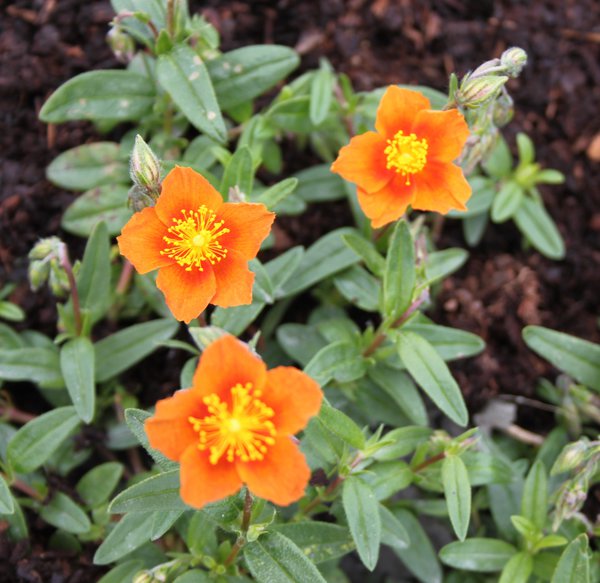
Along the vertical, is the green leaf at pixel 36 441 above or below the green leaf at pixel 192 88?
below

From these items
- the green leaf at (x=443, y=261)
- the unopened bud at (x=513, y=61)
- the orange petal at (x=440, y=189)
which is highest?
the unopened bud at (x=513, y=61)

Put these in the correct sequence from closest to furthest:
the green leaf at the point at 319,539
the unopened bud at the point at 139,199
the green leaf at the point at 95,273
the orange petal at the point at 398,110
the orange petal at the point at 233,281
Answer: the orange petal at the point at 233,281, the unopened bud at the point at 139,199, the green leaf at the point at 319,539, the orange petal at the point at 398,110, the green leaf at the point at 95,273

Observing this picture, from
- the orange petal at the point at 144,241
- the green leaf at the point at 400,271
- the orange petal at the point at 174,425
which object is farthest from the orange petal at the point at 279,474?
the green leaf at the point at 400,271

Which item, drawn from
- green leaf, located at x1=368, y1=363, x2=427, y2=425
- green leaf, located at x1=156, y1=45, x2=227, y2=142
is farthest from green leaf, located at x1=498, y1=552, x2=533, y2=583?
green leaf, located at x1=156, y1=45, x2=227, y2=142

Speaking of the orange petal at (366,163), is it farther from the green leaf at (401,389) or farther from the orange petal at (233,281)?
the green leaf at (401,389)

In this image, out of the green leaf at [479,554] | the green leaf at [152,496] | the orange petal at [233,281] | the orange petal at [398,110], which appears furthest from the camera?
the green leaf at [479,554]

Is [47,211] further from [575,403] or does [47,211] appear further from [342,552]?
[575,403]

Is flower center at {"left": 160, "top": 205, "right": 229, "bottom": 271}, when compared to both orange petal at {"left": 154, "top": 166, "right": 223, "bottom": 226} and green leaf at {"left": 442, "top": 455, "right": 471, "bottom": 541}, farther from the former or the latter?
green leaf at {"left": 442, "top": 455, "right": 471, "bottom": 541}
